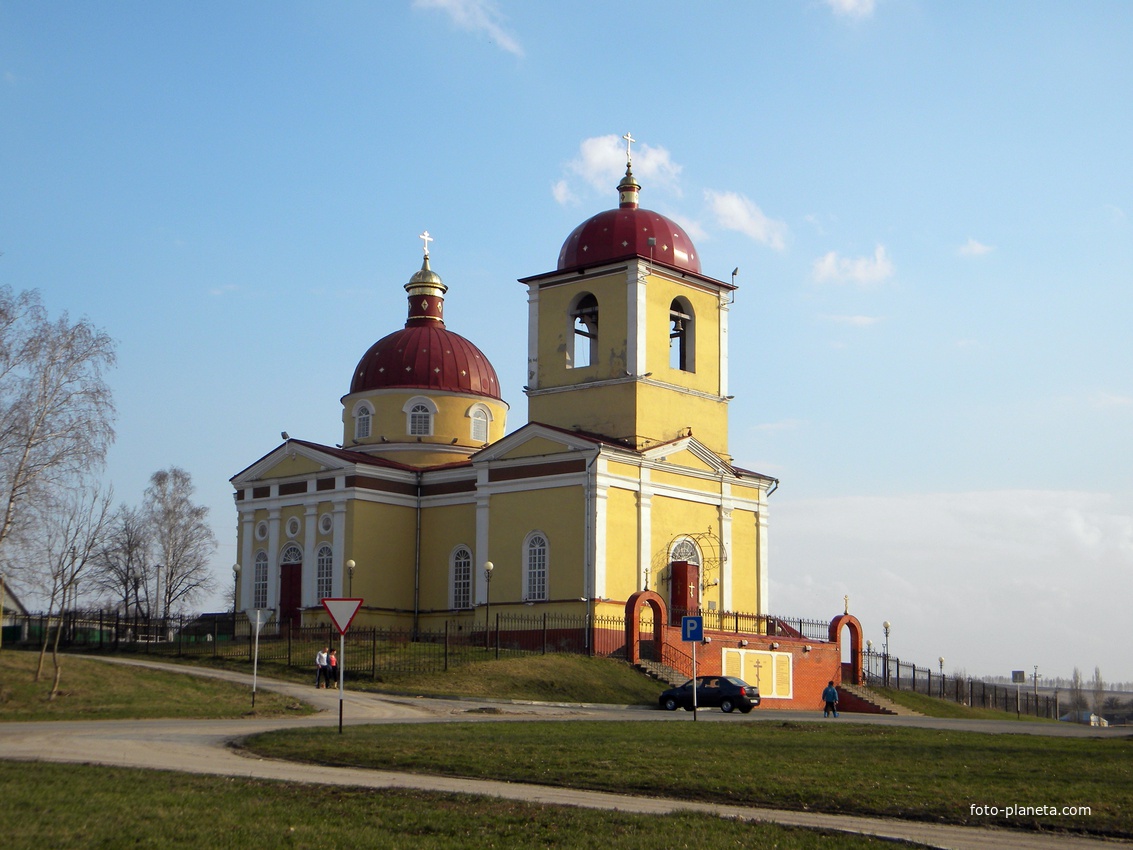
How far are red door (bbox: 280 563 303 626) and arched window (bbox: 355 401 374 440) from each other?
23.3 feet

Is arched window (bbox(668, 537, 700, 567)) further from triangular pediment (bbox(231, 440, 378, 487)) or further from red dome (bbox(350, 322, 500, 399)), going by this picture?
red dome (bbox(350, 322, 500, 399))

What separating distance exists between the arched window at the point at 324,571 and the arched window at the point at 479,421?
8832mm

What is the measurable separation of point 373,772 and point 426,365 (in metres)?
38.2

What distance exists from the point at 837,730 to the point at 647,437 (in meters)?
21.4

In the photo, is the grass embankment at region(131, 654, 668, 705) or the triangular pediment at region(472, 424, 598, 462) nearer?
the grass embankment at region(131, 654, 668, 705)

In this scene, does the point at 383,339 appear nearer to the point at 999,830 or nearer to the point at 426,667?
the point at 426,667

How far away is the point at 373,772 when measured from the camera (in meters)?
18.3

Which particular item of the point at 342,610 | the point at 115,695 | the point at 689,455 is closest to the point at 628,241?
the point at 689,455

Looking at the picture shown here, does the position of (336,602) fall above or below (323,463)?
below

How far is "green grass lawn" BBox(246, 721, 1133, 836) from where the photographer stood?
15.5 meters

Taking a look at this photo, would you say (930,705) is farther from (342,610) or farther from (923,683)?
(342,610)

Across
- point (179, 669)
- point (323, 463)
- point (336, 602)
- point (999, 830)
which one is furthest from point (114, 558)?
point (999, 830)

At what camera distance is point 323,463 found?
50062mm

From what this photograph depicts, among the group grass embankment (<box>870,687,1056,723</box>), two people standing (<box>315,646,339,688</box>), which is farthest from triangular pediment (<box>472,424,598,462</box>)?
grass embankment (<box>870,687,1056,723</box>)
